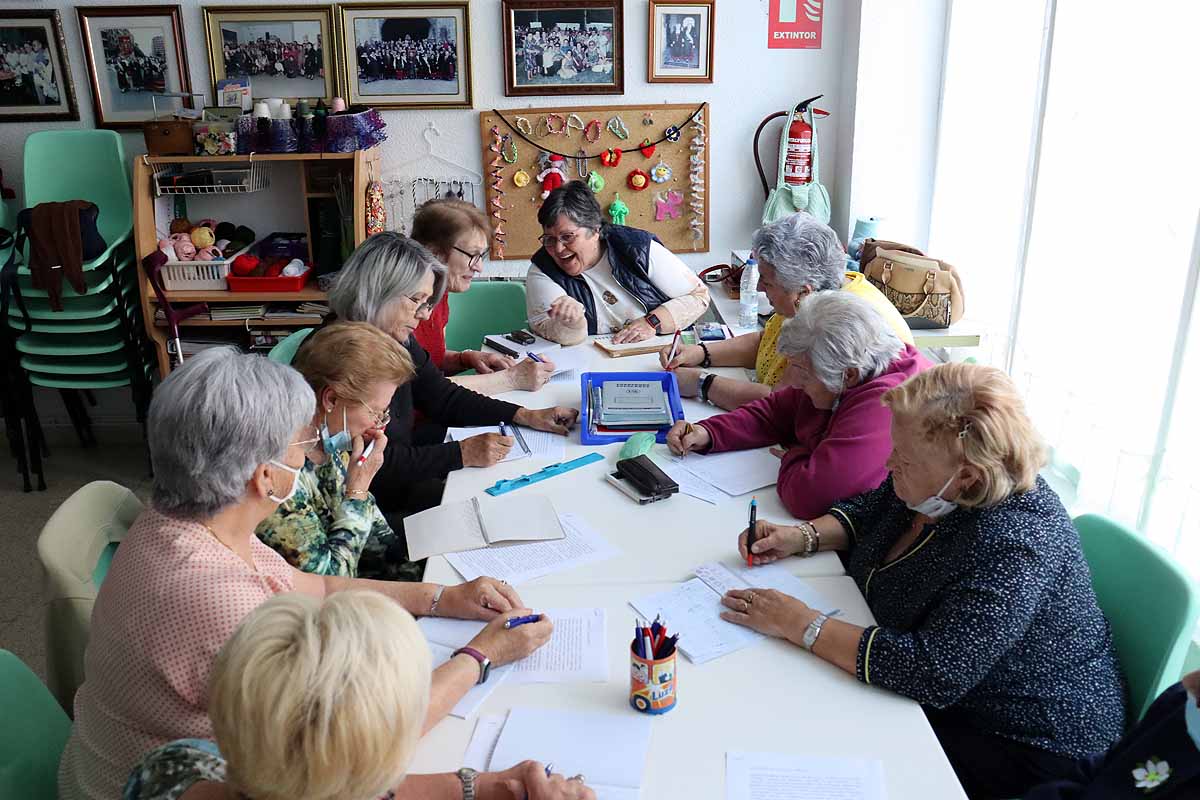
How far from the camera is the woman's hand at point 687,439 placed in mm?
2486

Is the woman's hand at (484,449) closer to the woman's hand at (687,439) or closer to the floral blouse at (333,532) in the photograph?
the floral blouse at (333,532)

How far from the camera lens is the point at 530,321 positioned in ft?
12.0

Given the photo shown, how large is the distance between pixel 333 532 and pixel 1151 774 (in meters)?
1.59

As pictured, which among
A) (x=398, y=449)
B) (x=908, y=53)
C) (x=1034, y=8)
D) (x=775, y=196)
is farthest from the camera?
(x=775, y=196)

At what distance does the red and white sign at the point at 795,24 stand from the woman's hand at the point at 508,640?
3.57 metres

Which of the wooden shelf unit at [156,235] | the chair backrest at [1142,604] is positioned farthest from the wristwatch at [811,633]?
the wooden shelf unit at [156,235]

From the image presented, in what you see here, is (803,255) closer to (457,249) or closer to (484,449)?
(484,449)

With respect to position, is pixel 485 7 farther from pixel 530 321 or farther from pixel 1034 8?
pixel 1034 8

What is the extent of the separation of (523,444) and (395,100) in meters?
2.47

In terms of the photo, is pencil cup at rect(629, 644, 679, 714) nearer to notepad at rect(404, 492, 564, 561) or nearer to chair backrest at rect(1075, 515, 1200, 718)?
notepad at rect(404, 492, 564, 561)

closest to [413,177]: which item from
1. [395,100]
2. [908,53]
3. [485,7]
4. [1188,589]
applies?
[395,100]

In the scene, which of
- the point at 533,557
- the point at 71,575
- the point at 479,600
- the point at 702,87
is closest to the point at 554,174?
the point at 702,87

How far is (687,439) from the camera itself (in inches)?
98.0

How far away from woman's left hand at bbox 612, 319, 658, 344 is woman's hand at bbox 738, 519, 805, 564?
4.99 feet
